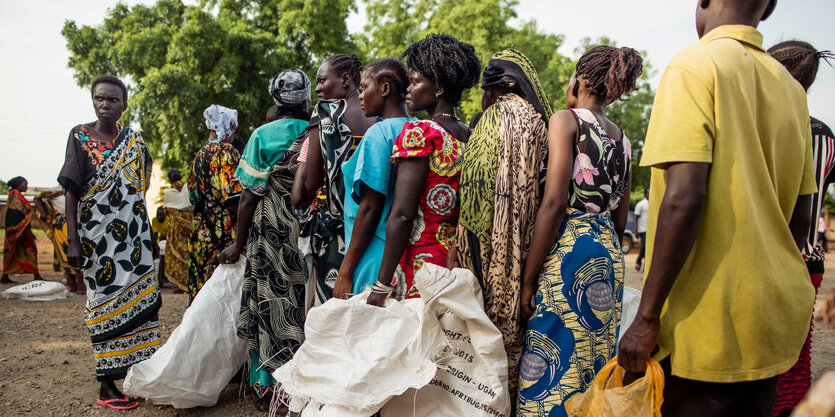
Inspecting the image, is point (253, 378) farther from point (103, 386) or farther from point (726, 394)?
point (726, 394)

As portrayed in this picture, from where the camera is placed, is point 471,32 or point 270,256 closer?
point 270,256

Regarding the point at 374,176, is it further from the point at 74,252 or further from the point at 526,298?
the point at 74,252

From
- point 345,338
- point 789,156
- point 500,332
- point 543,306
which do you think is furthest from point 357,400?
point 789,156

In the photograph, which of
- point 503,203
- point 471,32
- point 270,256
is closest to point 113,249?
point 270,256

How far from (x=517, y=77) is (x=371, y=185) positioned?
2.55 ft

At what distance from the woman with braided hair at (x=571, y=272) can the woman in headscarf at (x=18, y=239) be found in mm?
11166

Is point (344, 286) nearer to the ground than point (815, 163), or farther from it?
nearer to the ground

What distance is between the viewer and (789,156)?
172 cm

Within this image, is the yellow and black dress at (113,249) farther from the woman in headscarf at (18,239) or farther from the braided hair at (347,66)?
the woman in headscarf at (18,239)

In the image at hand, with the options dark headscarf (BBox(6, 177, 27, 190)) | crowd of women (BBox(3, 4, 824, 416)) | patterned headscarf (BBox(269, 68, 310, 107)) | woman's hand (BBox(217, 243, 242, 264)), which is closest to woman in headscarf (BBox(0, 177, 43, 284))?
dark headscarf (BBox(6, 177, 27, 190))

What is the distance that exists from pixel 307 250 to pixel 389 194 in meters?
1.03

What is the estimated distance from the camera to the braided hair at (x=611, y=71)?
7.58 feet

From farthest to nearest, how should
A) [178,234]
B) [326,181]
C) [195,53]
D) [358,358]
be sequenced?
[195,53] → [178,234] → [326,181] → [358,358]

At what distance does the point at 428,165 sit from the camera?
7.70ft
